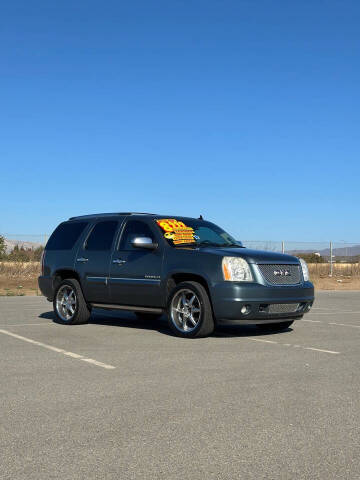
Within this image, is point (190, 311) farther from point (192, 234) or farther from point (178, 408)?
point (178, 408)

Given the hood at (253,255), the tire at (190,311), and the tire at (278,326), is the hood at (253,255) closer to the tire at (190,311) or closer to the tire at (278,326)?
the tire at (190,311)

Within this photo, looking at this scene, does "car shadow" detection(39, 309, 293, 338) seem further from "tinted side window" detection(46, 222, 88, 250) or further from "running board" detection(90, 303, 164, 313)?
"tinted side window" detection(46, 222, 88, 250)

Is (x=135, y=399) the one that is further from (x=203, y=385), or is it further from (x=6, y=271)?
(x=6, y=271)

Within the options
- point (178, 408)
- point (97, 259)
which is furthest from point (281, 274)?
point (178, 408)

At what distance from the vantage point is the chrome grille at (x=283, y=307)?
9.53 m

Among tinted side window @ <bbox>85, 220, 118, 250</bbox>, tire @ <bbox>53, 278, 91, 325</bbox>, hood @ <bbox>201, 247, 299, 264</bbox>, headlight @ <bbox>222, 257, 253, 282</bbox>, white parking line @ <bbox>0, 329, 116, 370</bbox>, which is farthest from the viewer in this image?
tire @ <bbox>53, 278, 91, 325</bbox>

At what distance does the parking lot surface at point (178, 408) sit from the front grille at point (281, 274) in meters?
0.92

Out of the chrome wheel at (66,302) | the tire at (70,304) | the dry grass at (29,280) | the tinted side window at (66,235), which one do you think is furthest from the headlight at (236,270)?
the dry grass at (29,280)

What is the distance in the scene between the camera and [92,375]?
6.53m

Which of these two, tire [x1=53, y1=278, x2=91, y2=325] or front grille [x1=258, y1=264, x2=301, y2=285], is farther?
tire [x1=53, y1=278, x2=91, y2=325]

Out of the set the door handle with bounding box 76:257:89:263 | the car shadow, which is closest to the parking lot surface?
the car shadow

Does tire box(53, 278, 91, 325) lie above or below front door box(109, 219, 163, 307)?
below

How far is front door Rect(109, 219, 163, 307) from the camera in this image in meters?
10.1

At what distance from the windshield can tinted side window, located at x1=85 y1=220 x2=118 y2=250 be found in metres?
1.00
